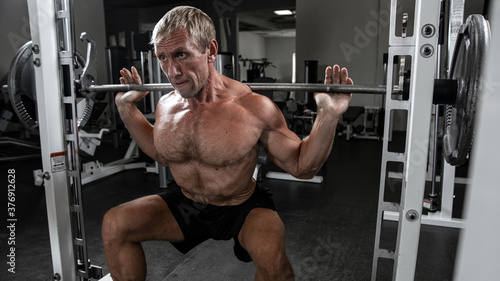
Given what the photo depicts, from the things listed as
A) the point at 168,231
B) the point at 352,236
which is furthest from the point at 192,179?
the point at 352,236

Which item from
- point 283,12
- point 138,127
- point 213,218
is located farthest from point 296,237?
point 283,12

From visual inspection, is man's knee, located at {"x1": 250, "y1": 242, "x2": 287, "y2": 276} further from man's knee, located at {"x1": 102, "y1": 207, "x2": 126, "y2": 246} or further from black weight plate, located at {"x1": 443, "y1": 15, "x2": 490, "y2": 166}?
black weight plate, located at {"x1": 443, "y1": 15, "x2": 490, "y2": 166}

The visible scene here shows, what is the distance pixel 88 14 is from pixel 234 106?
699 centimetres

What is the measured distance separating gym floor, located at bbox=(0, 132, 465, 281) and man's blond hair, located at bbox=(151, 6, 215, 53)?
131 cm

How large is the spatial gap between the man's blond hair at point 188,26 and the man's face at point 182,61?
2 cm

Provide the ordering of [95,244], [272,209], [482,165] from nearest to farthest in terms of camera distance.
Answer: [482,165], [272,209], [95,244]

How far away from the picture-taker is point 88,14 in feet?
23.5

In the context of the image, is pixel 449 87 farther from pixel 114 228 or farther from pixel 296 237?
pixel 296 237

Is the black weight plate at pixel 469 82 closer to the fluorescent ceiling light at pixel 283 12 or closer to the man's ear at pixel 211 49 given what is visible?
the man's ear at pixel 211 49

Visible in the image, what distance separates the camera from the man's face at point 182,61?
1.31 metres

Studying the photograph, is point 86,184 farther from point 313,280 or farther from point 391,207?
point 391,207

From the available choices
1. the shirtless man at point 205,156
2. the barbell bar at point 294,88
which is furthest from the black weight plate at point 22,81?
the shirtless man at point 205,156

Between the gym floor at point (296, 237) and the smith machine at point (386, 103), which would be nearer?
the smith machine at point (386, 103)

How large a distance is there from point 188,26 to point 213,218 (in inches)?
29.6
